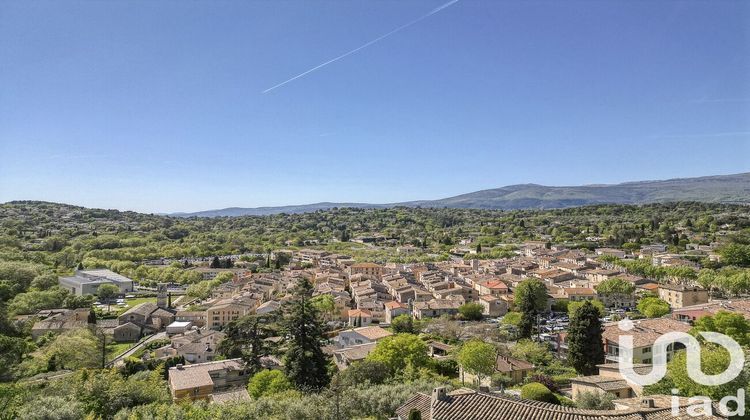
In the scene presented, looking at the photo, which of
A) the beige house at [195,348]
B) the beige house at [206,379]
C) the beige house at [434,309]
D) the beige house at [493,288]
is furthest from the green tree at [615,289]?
the beige house at [195,348]

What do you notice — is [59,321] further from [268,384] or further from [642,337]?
[642,337]

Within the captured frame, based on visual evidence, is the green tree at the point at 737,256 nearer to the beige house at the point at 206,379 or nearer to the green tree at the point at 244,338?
the green tree at the point at 244,338

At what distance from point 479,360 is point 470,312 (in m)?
19.9

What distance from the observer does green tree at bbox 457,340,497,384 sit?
2102 cm

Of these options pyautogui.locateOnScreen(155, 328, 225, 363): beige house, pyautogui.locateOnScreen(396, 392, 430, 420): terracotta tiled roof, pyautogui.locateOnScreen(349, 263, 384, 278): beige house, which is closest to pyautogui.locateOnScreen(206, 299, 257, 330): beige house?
pyautogui.locateOnScreen(155, 328, 225, 363): beige house

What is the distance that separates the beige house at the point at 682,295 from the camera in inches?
1655

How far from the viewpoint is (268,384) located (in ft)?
66.2

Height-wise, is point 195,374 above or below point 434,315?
above

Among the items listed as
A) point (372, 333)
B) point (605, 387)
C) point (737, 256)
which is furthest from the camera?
point (737, 256)

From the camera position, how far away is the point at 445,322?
35.5m

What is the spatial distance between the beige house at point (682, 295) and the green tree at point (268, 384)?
3851cm

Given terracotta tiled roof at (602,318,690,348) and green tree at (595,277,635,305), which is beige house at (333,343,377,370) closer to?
terracotta tiled roof at (602,318,690,348)

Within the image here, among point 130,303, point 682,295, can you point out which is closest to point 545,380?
point 682,295

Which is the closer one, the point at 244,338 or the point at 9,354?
the point at 9,354
